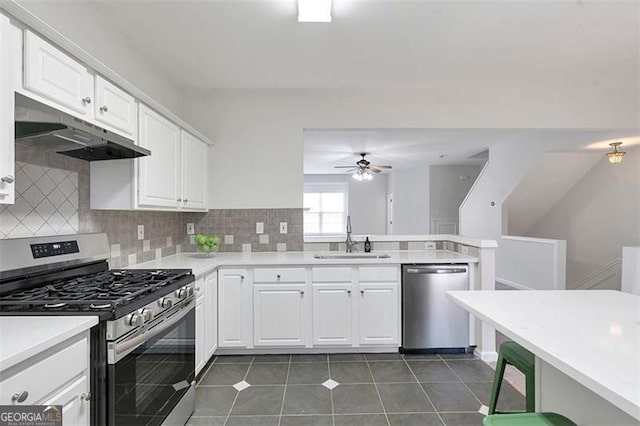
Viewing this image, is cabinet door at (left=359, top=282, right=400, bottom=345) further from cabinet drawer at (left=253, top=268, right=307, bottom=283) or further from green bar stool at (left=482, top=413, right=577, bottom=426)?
green bar stool at (left=482, top=413, right=577, bottom=426)

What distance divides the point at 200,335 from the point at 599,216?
6593 mm

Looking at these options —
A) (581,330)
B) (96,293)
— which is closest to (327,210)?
(96,293)

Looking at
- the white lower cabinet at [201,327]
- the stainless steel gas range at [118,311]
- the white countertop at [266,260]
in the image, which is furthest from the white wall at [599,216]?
the stainless steel gas range at [118,311]

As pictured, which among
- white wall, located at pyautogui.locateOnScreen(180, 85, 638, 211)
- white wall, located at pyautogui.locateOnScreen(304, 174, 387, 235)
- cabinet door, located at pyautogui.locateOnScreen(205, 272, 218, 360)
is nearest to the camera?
cabinet door, located at pyautogui.locateOnScreen(205, 272, 218, 360)

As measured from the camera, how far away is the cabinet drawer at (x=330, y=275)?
2.78 m

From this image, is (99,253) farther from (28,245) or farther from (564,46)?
(564,46)

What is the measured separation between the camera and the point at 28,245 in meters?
1.49

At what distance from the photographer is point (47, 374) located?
3.26 ft

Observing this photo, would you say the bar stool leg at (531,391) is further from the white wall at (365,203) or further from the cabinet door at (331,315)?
the white wall at (365,203)

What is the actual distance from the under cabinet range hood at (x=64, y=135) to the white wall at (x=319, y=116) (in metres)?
1.47

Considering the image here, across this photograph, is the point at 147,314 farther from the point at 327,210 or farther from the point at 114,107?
the point at 327,210

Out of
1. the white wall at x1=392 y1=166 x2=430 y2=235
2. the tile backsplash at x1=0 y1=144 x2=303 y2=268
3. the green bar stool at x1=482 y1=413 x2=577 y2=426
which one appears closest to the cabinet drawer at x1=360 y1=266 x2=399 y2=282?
the tile backsplash at x1=0 y1=144 x2=303 y2=268

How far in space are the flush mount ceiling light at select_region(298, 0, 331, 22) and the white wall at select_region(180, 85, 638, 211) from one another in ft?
4.28

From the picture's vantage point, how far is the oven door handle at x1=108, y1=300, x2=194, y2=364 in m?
1.25
